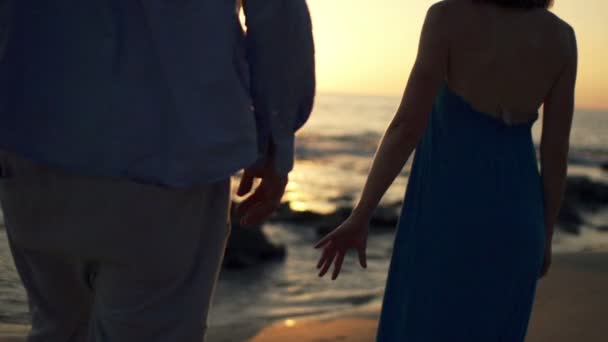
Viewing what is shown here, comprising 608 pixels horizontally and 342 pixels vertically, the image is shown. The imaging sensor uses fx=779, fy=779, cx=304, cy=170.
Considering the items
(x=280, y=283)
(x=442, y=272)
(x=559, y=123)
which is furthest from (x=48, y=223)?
(x=280, y=283)

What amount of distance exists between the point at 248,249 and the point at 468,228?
5.38 meters

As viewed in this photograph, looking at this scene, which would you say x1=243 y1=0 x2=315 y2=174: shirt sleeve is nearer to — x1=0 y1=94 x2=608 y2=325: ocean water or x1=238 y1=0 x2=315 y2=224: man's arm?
x1=238 y1=0 x2=315 y2=224: man's arm

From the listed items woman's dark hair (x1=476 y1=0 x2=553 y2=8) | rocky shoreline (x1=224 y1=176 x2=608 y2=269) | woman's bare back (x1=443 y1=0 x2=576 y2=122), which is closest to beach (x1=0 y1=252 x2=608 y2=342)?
rocky shoreline (x1=224 y1=176 x2=608 y2=269)

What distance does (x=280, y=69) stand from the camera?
1492mm

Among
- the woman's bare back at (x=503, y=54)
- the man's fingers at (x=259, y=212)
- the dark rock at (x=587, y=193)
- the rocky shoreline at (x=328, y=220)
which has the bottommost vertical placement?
the dark rock at (x=587, y=193)

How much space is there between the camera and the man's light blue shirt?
123 centimetres

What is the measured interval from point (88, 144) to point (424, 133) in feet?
3.87

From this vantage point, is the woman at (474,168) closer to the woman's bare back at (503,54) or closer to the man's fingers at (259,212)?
the woman's bare back at (503,54)

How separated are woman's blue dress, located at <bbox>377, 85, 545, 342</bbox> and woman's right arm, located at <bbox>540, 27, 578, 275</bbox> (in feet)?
0.13

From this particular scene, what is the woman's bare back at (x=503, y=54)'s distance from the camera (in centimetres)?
202

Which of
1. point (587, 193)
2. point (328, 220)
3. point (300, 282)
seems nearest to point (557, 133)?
point (300, 282)

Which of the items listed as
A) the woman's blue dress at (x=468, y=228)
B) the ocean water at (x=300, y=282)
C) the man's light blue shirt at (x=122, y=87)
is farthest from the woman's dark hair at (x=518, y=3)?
the ocean water at (x=300, y=282)

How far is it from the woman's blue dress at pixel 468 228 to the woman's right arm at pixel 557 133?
0.04 meters

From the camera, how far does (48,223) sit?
132 centimetres
